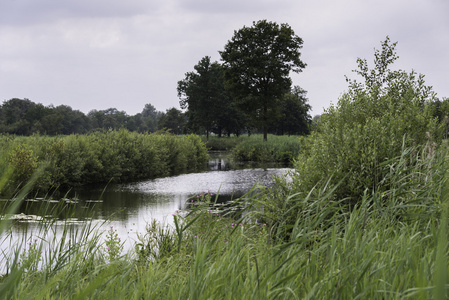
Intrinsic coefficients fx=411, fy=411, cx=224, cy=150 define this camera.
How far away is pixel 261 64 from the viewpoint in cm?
3438

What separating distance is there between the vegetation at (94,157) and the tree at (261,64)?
12.4 metres

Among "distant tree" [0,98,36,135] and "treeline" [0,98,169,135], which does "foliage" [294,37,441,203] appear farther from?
"distant tree" [0,98,36,135]

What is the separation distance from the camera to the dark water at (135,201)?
8.70 metres

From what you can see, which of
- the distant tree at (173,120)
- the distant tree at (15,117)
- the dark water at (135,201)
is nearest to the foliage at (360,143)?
the dark water at (135,201)

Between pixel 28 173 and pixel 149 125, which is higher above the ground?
pixel 149 125

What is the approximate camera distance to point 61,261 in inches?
124

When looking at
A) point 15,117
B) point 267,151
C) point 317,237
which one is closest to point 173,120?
point 15,117

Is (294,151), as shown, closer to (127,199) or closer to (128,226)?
(127,199)

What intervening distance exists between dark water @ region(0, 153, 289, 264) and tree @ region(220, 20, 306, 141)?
16411 millimetres

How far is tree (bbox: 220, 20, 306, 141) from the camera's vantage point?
114ft

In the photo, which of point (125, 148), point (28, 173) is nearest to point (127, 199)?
point (28, 173)

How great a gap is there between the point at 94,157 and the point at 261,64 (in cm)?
2121

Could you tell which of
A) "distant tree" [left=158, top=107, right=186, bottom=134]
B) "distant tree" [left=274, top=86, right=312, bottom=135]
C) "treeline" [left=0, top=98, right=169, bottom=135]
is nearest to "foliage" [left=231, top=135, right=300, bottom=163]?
"treeline" [left=0, top=98, right=169, bottom=135]

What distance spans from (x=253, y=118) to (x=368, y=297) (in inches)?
1369
